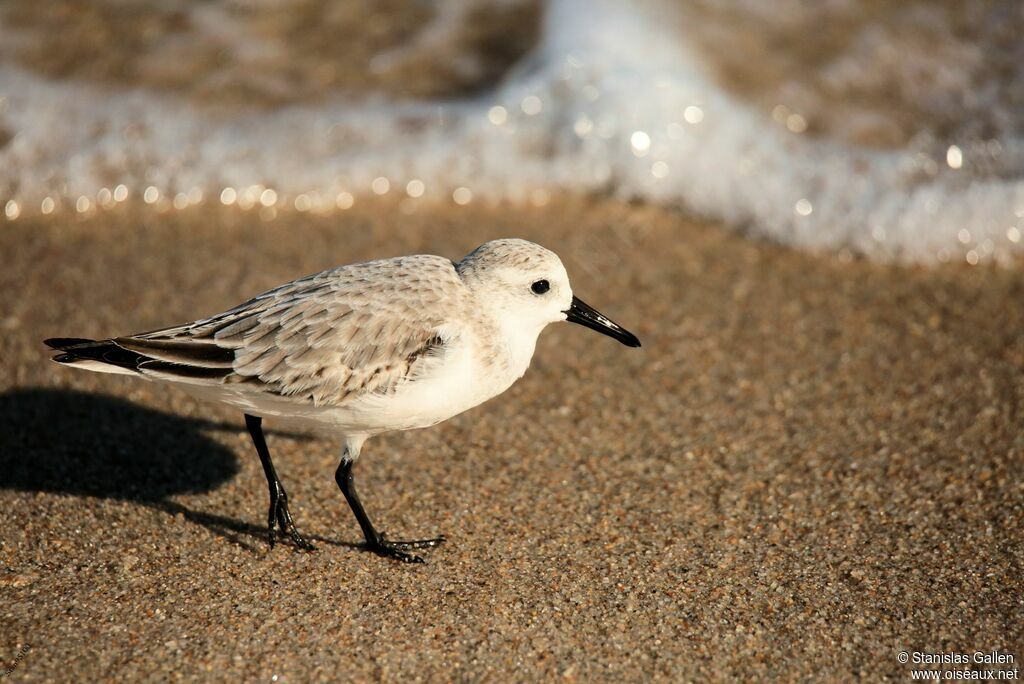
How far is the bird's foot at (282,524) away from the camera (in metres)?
3.78

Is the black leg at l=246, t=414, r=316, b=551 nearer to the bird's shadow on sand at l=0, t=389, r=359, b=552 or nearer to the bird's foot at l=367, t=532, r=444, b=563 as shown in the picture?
the bird's shadow on sand at l=0, t=389, r=359, b=552

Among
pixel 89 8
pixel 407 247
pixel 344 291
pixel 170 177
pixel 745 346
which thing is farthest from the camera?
pixel 89 8

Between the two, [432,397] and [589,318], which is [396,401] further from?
[589,318]

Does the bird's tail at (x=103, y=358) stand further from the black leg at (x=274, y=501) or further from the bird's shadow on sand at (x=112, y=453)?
the bird's shadow on sand at (x=112, y=453)

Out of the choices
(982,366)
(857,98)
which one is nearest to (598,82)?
(857,98)

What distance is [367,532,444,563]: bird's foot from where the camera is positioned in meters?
3.72

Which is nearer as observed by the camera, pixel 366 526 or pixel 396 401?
pixel 396 401

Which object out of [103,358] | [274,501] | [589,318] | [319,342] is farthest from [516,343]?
[103,358]

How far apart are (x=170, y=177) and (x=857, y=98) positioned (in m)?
4.79

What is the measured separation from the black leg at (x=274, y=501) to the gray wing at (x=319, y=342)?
43 centimetres

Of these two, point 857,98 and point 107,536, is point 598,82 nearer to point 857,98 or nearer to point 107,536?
point 857,98

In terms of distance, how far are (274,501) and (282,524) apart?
0.09 metres

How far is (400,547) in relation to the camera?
12.3 ft

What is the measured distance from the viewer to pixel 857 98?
7344 millimetres
